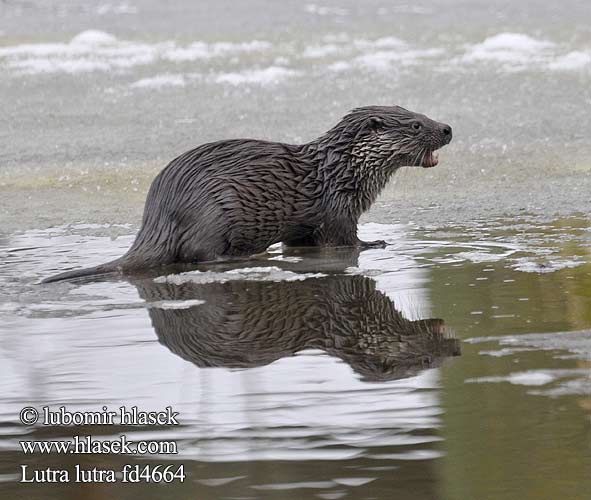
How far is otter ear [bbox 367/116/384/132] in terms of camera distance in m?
6.75

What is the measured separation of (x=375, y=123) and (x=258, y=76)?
16.0 ft

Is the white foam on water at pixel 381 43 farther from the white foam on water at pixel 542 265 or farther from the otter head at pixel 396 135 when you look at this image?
the white foam on water at pixel 542 265

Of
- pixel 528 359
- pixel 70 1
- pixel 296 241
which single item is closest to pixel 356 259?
pixel 296 241

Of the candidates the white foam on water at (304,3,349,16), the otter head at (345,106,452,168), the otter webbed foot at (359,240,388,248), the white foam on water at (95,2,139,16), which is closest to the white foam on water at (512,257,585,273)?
the otter webbed foot at (359,240,388,248)

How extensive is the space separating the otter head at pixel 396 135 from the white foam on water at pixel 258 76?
451 centimetres

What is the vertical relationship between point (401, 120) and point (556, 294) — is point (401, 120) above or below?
above

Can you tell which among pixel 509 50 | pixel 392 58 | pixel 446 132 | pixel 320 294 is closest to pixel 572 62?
pixel 509 50

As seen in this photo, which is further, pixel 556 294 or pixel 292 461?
pixel 556 294

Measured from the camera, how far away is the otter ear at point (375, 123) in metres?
6.75

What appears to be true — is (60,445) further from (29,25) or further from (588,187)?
(29,25)

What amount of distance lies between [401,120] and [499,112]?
342cm

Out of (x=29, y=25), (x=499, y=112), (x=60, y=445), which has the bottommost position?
(x=60, y=445)

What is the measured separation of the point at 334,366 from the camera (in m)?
4.11

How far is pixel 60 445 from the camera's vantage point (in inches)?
135
